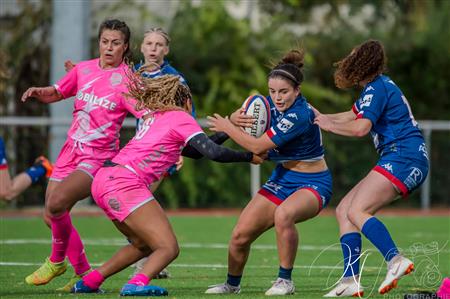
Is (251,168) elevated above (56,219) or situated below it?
below

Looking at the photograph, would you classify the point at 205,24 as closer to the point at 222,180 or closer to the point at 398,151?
the point at 222,180

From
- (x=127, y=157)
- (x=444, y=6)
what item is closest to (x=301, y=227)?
(x=127, y=157)

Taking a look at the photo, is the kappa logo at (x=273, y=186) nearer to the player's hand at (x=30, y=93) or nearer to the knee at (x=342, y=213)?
the knee at (x=342, y=213)

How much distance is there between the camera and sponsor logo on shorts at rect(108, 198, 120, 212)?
7387mm

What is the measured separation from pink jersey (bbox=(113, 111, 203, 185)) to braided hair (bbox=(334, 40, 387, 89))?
4.08 ft

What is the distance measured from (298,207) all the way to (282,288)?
63 centimetres

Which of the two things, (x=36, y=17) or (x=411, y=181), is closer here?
(x=411, y=181)

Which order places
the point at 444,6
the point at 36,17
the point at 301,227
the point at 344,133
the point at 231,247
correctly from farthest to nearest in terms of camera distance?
the point at 444,6
the point at 36,17
the point at 301,227
the point at 231,247
the point at 344,133

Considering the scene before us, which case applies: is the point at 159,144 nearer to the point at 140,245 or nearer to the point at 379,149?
the point at 140,245

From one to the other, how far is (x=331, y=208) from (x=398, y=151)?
12590 millimetres

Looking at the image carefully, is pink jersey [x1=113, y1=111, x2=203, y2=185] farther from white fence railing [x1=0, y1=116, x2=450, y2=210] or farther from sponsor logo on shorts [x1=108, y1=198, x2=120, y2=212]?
white fence railing [x1=0, y1=116, x2=450, y2=210]

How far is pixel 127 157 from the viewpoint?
24.8 ft

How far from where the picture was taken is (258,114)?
8078mm

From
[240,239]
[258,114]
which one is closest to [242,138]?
[258,114]
